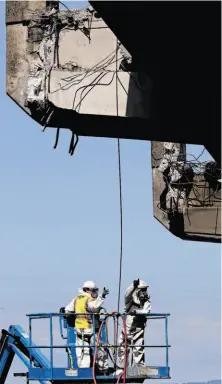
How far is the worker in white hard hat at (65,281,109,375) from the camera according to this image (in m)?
16.9

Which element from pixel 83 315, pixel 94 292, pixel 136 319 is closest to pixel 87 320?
pixel 83 315

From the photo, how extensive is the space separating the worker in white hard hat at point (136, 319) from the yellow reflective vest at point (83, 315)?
0.69m

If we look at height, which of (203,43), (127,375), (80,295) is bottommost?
(127,375)

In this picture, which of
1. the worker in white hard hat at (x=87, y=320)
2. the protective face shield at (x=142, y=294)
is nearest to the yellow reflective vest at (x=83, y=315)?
the worker in white hard hat at (x=87, y=320)

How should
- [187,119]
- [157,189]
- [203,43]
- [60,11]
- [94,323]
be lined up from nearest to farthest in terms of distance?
1. [203,43]
2. [187,119]
3. [60,11]
4. [94,323]
5. [157,189]

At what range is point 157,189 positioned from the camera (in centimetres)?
1934

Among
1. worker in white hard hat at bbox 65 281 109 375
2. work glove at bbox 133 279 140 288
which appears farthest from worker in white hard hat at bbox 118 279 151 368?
worker in white hard hat at bbox 65 281 109 375

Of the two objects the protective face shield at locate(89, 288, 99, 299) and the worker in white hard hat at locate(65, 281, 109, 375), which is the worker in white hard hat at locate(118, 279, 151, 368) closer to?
the worker in white hard hat at locate(65, 281, 109, 375)

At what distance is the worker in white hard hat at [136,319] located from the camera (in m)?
17.5

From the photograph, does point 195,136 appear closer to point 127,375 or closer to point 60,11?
point 60,11

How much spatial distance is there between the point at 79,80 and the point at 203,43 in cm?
301

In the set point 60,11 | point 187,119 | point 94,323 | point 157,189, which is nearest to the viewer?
point 187,119

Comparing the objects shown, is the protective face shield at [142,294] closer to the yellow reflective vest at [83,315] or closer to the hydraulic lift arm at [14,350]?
the yellow reflective vest at [83,315]

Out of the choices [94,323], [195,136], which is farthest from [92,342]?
[195,136]
